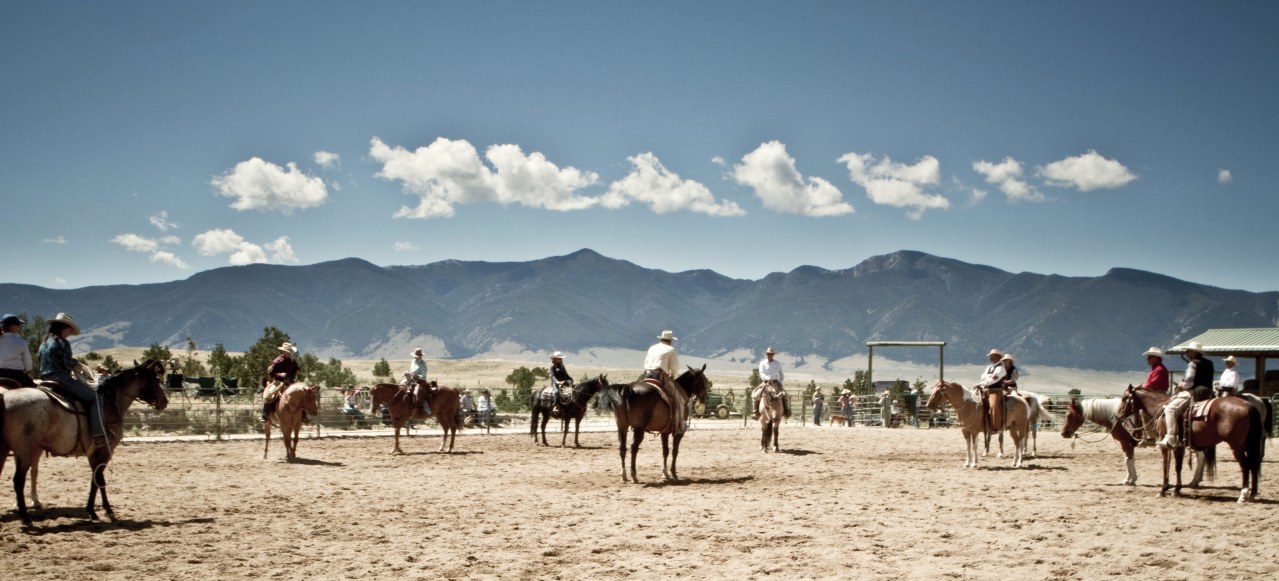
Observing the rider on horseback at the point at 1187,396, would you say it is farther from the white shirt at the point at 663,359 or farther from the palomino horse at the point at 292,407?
the palomino horse at the point at 292,407

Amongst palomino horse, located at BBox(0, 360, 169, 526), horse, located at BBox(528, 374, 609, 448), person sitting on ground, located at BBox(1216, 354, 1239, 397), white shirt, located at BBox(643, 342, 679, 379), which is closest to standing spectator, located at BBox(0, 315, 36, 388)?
palomino horse, located at BBox(0, 360, 169, 526)

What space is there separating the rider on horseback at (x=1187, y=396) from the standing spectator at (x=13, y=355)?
573 inches

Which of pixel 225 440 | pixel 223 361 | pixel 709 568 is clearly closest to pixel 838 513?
pixel 709 568

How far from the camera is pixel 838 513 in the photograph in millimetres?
11391

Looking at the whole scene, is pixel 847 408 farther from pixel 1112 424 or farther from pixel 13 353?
pixel 13 353

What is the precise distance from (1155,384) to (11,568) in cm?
1536

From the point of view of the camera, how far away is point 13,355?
33.7 feet

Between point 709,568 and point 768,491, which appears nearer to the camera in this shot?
point 709,568

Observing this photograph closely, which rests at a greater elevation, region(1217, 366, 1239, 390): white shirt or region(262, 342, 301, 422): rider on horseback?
region(1217, 366, 1239, 390): white shirt

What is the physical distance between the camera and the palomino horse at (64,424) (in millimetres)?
9734

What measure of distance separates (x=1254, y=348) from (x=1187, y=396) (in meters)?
25.1

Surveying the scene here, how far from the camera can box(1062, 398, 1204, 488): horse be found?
13875 millimetres

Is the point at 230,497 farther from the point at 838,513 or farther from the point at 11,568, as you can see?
the point at 838,513

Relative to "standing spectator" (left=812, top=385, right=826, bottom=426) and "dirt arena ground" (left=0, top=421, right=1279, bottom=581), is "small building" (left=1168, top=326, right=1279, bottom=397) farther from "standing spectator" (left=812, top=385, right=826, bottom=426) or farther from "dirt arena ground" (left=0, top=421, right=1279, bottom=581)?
"dirt arena ground" (left=0, top=421, right=1279, bottom=581)
